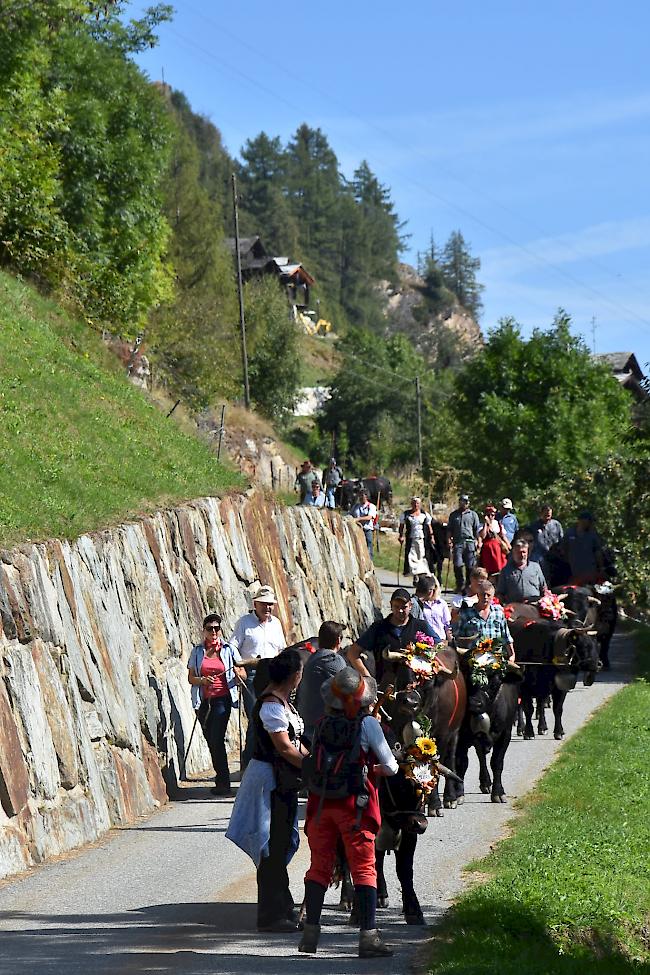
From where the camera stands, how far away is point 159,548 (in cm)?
1880

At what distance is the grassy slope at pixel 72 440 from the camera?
17453 mm

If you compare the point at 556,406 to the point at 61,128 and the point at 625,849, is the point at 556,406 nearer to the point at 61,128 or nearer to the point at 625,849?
the point at 61,128

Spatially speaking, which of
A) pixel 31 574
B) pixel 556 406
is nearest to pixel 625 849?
pixel 31 574

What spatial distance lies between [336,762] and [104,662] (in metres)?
6.86

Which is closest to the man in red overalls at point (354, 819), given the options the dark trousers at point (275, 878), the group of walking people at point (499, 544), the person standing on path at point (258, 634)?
the dark trousers at point (275, 878)

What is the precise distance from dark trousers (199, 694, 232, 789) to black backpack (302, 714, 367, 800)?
708 cm

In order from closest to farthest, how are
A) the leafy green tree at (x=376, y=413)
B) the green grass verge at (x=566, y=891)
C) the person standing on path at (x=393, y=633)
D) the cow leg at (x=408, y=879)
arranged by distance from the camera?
1. the green grass verge at (x=566, y=891)
2. the cow leg at (x=408, y=879)
3. the person standing on path at (x=393, y=633)
4. the leafy green tree at (x=376, y=413)

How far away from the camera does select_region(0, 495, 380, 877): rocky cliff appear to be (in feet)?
42.6

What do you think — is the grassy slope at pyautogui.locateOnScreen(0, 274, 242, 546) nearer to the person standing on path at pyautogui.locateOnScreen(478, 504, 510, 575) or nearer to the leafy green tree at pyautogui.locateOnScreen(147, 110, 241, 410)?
the person standing on path at pyautogui.locateOnScreen(478, 504, 510, 575)

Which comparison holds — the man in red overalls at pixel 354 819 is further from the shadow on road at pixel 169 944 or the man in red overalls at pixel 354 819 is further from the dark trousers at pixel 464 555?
the dark trousers at pixel 464 555

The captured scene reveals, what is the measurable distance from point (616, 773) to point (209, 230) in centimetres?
6919

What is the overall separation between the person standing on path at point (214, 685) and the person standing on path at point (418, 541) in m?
15.3

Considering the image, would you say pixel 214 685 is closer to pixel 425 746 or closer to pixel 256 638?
pixel 256 638

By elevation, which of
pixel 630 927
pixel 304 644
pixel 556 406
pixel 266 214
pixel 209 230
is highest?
pixel 266 214
